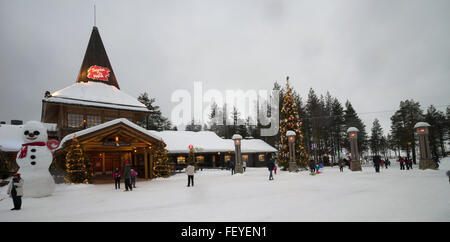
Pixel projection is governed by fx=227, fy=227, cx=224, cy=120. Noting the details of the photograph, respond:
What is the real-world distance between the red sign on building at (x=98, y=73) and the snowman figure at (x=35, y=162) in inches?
647

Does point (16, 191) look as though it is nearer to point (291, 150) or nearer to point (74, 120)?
point (74, 120)

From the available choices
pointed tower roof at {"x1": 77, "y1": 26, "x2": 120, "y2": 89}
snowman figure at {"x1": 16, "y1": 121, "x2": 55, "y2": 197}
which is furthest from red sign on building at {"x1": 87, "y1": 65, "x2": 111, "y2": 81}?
snowman figure at {"x1": 16, "y1": 121, "x2": 55, "y2": 197}

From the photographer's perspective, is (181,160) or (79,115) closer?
(79,115)

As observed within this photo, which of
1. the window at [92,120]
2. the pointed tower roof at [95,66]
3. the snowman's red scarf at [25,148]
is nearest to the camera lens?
the snowman's red scarf at [25,148]

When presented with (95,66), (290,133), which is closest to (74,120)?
(95,66)

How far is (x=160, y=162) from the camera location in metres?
18.9

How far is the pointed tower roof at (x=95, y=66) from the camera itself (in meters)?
25.5

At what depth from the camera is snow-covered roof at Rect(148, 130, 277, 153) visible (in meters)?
31.2

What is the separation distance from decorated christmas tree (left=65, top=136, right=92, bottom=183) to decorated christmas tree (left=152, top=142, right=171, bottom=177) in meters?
4.95

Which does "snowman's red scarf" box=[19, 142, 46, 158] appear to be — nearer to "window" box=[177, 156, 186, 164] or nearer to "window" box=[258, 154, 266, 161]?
"window" box=[177, 156, 186, 164]

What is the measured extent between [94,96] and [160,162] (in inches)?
418

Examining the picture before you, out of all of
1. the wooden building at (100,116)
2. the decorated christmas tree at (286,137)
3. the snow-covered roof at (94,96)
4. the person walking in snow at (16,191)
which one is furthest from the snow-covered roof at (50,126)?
the decorated christmas tree at (286,137)

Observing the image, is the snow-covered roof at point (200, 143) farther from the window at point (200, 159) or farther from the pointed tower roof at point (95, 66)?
the pointed tower roof at point (95, 66)
